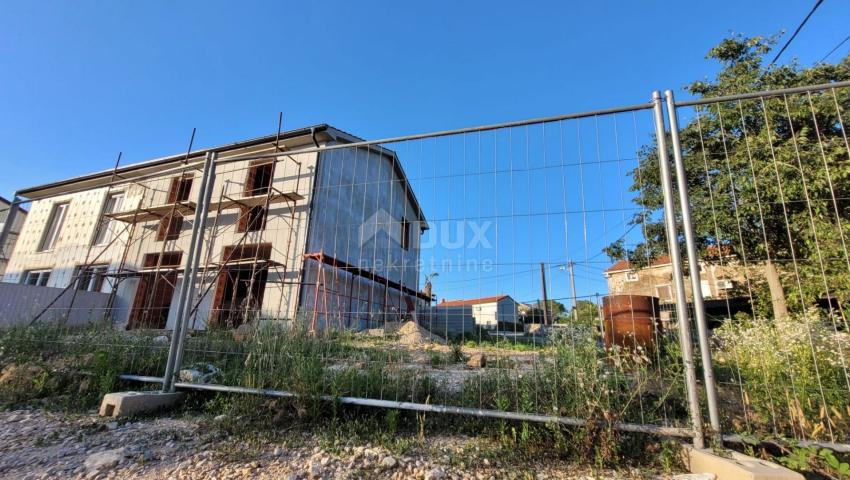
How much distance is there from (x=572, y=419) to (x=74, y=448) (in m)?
3.33

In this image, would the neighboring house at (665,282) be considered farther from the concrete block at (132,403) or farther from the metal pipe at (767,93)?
the concrete block at (132,403)

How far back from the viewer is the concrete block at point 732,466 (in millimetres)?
1527

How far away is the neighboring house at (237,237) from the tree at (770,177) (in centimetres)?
654

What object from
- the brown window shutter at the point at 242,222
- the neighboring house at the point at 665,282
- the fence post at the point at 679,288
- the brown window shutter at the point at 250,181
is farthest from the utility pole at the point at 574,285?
the brown window shutter at the point at 250,181

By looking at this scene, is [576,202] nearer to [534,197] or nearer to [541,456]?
[534,197]

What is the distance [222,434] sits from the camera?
2.52 m

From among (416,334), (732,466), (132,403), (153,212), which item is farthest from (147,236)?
(732,466)

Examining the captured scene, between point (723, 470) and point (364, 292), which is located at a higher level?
point (364, 292)

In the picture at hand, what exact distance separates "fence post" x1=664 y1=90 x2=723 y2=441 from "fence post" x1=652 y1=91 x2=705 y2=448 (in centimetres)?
5

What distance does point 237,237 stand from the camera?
10578mm

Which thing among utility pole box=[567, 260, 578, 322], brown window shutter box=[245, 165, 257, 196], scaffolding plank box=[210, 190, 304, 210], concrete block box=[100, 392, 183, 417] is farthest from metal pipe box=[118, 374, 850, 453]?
brown window shutter box=[245, 165, 257, 196]

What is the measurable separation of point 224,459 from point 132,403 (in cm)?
147

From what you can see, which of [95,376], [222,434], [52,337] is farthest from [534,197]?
[52,337]

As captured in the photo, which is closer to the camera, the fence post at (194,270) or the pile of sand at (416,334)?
the fence post at (194,270)
